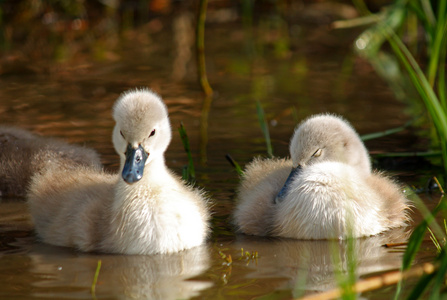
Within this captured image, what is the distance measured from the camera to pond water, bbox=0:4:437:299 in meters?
4.28

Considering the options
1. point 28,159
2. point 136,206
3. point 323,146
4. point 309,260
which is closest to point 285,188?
point 323,146

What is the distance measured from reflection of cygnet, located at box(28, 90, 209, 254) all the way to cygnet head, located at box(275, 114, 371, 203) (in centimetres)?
65

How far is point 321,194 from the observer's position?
489cm

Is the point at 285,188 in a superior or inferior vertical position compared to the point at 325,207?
superior

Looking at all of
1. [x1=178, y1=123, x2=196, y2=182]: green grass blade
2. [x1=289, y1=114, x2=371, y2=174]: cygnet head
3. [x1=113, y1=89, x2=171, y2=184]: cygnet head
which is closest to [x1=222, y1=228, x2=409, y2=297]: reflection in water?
[x1=289, y1=114, x2=371, y2=174]: cygnet head

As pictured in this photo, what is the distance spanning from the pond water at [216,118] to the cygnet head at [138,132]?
1.82 ft

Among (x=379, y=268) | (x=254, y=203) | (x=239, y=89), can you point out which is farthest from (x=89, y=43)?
(x=379, y=268)

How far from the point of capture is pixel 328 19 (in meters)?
13.6

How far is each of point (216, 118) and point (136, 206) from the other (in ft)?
11.3

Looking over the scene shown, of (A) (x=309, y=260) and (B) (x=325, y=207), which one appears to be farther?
(B) (x=325, y=207)

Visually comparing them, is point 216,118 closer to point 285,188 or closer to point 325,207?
point 285,188

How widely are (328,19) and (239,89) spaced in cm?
475

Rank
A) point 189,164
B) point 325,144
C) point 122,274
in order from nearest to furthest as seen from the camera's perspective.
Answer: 1. point 122,274
2. point 325,144
3. point 189,164

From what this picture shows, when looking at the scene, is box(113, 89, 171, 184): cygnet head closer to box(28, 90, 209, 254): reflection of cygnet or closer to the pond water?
box(28, 90, 209, 254): reflection of cygnet
